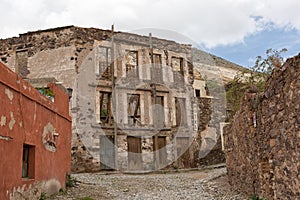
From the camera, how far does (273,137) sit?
5.85 m

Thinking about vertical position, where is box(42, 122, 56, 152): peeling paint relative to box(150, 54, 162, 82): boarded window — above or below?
below

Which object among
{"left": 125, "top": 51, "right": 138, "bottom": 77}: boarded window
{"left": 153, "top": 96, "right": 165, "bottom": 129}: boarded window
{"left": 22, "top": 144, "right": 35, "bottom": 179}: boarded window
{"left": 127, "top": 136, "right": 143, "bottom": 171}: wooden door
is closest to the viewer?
{"left": 22, "top": 144, "right": 35, "bottom": 179}: boarded window

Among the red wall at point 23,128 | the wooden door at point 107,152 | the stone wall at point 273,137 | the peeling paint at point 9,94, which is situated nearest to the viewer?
the stone wall at point 273,137

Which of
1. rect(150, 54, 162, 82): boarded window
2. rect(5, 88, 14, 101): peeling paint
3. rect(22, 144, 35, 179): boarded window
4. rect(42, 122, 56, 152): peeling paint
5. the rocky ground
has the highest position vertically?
rect(150, 54, 162, 82): boarded window

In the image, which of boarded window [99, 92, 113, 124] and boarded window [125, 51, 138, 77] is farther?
boarded window [125, 51, 138, 77]

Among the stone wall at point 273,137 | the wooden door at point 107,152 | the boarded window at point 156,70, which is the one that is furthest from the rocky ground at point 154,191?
the boarded window at point 156,70

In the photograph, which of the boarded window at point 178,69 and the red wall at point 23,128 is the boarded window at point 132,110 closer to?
the boarded window at point 178,69

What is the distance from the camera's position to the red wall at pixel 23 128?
5.73 meters

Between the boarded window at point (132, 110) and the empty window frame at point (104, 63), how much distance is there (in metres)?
1.75

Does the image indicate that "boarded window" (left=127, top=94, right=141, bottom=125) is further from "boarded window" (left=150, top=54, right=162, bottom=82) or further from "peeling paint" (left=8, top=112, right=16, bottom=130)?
"peeling paint" (left=8, top=112, right=16, bottom=130)

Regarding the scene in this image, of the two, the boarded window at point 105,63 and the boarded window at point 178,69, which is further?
the boarded window at point 178,69

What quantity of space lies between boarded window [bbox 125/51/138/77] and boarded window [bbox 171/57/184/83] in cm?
250

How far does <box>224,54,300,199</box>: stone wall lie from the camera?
4867 millimetres

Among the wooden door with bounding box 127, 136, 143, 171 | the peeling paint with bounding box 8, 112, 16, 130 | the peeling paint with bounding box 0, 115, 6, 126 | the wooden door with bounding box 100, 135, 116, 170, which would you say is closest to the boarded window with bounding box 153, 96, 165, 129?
the wooden door with bounding box 127, 136, 143, 171
